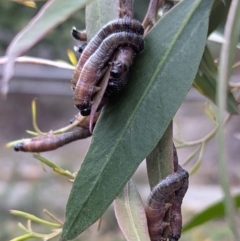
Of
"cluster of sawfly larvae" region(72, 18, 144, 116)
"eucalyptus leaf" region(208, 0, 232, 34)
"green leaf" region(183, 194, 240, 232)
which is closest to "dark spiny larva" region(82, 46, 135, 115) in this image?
"cluster of sawfly larvae" region(72, 18, 144, 116)

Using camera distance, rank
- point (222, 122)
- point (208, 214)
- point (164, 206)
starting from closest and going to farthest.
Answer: point (222, 122)
point (164, 206)
point (208, 214)

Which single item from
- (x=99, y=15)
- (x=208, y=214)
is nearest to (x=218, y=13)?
(x=99, y=15)

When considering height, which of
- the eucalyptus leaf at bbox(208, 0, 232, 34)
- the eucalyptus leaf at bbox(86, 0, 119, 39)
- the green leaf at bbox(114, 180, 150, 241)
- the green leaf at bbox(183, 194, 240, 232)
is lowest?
the green leaf at bbox(114, 180, 150, 241)

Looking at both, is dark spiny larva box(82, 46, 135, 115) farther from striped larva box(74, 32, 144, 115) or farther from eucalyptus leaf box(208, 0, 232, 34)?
eucalyptus leaf box(208, 0, 232, 34)

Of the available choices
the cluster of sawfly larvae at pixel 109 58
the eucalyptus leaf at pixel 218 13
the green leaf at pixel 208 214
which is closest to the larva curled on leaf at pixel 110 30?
the cluster of sawfly larvae at pixel 109 58

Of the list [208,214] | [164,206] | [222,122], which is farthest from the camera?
[208,214]

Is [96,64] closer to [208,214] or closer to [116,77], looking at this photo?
[116,77]

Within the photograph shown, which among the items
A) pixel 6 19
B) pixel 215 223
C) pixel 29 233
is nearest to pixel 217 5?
pixel 29 233

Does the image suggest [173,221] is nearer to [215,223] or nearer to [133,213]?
[133,213]
